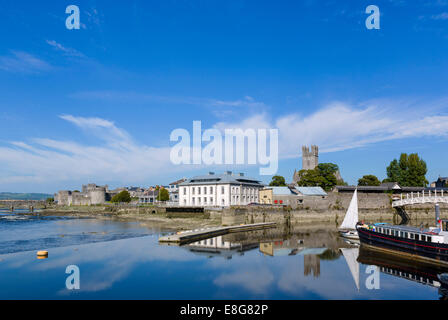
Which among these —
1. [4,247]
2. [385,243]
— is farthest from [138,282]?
[385,243]

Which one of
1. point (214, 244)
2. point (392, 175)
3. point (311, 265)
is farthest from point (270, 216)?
point (392, 175)

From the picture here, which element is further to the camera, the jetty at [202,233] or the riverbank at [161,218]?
the riverbank at [161,218]

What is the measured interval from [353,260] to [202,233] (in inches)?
723

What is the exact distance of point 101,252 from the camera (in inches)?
1252

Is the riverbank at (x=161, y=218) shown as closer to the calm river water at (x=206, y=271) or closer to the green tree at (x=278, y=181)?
the calm river water at (x=206, y=271)

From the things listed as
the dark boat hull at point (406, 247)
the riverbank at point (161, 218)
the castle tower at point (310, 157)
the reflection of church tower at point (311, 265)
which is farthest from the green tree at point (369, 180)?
the reflection of church tower at point (311, 265)

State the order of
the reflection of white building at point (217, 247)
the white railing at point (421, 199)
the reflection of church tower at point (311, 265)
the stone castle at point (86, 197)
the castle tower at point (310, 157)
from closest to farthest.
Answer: the reflection of church tower at point (311, 265)
the reflection of white building at point (217, 247)
the white railing at point (421, 199)
the stone castle at point (86, 197)
the castle tower at point (310, 157)

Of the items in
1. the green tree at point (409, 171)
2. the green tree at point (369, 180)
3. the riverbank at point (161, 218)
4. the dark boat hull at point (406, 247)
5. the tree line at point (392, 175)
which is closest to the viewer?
the dark boat hull at point (406, 247)

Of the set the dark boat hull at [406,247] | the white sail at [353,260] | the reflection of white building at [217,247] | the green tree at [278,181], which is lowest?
the white sail at [353,260]

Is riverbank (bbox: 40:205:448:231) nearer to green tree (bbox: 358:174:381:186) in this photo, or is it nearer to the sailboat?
the sailboat

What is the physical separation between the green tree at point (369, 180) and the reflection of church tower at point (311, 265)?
79.7 meters

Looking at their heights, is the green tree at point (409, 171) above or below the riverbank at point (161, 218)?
above

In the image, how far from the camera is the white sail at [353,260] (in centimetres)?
2542

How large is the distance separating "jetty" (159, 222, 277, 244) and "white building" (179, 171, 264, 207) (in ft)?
54.2
